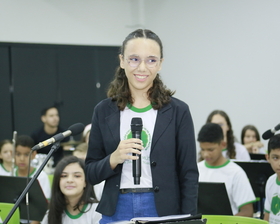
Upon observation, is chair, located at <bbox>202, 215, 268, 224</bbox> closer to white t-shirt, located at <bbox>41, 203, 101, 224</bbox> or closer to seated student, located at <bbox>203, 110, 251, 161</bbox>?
white t-shirt, located at <bbox>41, 203, 101, 224</bbox>

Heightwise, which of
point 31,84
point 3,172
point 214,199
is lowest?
point 214,199

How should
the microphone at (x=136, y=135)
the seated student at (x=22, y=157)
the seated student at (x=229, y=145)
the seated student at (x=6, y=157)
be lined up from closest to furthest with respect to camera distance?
the microphone at (x=136, y=135), the seated student at (x=22, y=157), the seated student at (x=6, y=157), the seated student at (x=229, y=145)

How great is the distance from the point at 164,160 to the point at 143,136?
130 mm

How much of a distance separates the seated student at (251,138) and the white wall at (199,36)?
21cm

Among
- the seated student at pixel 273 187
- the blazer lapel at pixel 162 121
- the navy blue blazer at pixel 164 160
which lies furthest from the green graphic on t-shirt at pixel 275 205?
the blazer lapel at pixel 162 121

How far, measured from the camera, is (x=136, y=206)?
182 cm

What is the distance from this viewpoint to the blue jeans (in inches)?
71.7

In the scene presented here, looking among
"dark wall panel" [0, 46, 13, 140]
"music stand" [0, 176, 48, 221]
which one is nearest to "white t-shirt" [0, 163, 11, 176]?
"music stand" [0, 176, 48, 221]

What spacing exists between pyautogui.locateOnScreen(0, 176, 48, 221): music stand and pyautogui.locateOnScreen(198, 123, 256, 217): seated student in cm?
139

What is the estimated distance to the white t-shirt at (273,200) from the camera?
10.7 ft

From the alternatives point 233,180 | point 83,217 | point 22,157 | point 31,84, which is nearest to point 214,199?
point 233,180

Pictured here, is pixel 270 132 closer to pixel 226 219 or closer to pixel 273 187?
pixel 226 219

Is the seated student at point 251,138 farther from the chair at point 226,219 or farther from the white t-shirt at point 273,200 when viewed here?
the chair at point 226,219

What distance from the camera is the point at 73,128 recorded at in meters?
2.21
